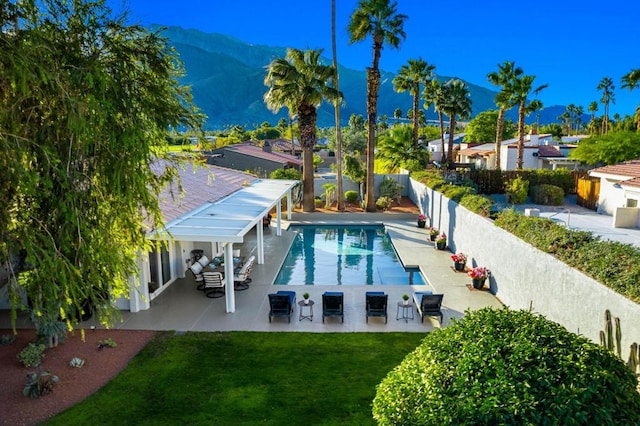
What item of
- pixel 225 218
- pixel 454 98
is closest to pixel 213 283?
pixel 225 218

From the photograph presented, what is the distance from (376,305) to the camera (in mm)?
12664

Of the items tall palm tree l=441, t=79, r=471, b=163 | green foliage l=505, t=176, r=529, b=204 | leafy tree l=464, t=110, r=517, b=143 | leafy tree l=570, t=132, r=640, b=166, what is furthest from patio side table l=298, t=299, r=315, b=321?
leafy tree l=464, t=110, r=517, b=143

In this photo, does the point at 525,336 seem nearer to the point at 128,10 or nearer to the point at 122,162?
the point at 122,162

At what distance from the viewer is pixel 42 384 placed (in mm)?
8898

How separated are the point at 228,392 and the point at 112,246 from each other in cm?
383

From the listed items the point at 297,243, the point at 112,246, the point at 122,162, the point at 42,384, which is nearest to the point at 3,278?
the point at 42,384

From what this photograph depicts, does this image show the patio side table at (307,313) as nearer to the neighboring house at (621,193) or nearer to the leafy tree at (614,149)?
the neighboring house at (621,193)

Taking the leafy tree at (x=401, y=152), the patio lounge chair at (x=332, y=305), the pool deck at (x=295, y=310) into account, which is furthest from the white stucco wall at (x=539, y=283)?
the leafy tree at (x=401, y=152)

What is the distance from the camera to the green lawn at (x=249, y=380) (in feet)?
27.1

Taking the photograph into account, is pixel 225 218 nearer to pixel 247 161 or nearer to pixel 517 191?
pixel 517 191

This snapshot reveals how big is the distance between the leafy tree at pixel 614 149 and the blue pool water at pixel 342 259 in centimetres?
2135

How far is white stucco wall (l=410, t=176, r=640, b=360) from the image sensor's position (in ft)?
27.6

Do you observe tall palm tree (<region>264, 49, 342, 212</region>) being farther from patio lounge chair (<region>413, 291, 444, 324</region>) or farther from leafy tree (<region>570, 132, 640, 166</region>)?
leafy tree (<region>570, 132, 640, 166</region>)

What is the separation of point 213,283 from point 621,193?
2474cm
